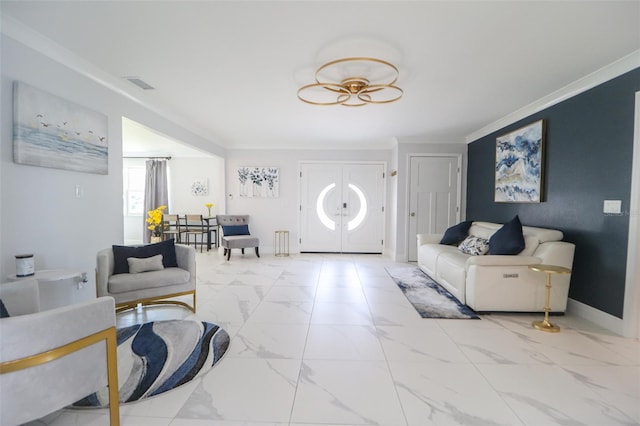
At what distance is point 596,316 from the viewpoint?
2.87 meters

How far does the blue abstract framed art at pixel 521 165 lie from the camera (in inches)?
143

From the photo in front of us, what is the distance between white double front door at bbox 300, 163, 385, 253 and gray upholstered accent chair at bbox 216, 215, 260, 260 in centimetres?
119

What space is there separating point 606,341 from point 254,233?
5700 millimetres

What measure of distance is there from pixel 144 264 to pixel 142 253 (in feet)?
0.54

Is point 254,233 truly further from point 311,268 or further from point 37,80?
point 37,80

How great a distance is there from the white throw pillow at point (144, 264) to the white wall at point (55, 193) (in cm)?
38

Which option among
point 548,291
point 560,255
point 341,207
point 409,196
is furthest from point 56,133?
point 409,196

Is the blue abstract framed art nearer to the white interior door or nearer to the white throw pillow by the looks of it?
the white interior door

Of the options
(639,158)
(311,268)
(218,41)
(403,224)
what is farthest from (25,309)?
(403,224)

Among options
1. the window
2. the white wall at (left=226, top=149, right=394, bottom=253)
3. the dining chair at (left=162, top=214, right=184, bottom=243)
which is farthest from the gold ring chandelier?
the window

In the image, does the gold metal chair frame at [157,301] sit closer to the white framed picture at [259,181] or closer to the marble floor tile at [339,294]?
the marble floor tile at [339,294]

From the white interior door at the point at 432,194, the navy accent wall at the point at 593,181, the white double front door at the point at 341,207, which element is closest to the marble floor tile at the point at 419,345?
the navy accent wall at the point at 593,181

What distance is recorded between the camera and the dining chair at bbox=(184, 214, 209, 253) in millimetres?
6813

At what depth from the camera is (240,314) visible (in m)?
3.05
